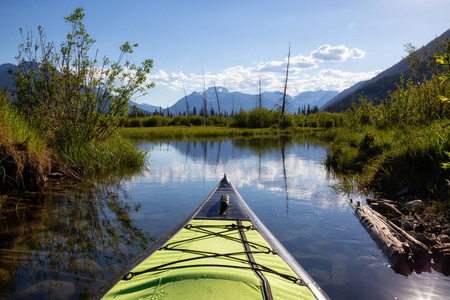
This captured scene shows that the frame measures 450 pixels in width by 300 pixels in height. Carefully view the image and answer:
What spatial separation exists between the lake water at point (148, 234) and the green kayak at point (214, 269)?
861mm

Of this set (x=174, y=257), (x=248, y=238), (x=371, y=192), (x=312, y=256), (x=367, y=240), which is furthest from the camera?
(x=371, y=192)

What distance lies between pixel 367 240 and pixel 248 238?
2.38m

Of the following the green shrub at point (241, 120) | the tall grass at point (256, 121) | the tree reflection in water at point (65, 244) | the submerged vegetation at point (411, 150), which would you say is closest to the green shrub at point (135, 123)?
the tall grass at point (256, 121)

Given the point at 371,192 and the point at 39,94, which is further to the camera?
the point at 39,94

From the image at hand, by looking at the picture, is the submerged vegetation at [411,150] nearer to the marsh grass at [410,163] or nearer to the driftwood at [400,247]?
the marsh grass at [410,163]

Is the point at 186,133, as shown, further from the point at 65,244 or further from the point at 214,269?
the point at 214,269


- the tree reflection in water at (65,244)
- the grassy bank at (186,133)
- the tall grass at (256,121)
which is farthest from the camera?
the tall grass at (256,121)

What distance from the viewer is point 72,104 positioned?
30.6 ft

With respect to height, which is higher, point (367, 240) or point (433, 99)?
point (433, 99)

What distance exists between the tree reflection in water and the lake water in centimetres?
1

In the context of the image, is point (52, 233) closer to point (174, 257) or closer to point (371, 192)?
point (174, 257)

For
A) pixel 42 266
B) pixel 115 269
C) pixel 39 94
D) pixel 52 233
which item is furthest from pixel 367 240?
pixel 39 94

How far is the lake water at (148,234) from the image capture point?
3238 millimetres

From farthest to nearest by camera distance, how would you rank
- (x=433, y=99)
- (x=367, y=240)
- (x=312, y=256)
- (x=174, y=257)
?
(x=433, y=99) < (x=367, y=240) < (x=312, y=256) < (x=174, y=257)
